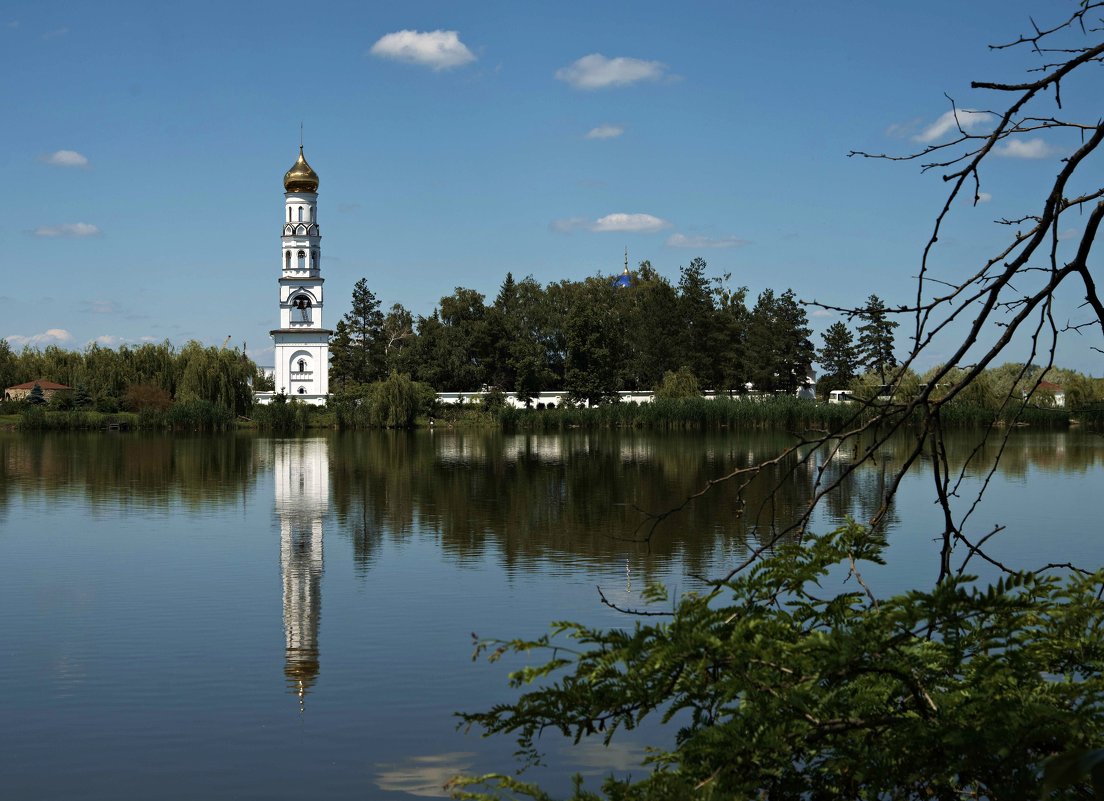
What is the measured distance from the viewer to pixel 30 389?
66.4 meters

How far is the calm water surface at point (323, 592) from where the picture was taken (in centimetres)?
776

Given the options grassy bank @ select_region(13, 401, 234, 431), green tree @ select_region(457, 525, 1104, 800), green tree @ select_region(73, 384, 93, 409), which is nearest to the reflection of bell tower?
green tree @ select_region(457, 525, 1104, 800)

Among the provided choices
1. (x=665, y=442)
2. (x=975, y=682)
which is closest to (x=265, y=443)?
(x=665, y=442)

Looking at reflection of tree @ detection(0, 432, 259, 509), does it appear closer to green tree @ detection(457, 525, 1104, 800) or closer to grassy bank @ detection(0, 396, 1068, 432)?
grassy bank @ detection(0, 396, 1068, 432)

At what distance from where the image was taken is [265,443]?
154ft

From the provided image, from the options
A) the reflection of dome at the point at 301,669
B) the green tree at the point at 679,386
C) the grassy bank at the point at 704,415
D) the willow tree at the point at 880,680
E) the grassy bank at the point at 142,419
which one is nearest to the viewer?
the willow tree at the point at 880,680

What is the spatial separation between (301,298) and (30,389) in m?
18.1

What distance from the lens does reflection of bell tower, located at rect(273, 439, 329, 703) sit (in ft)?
33.6

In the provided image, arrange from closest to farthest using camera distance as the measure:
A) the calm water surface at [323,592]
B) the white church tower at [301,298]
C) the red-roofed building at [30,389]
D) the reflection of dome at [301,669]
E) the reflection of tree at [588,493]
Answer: the calm water surface at [323,592] → the reflection of dome at [301,669] → the reflection of tree at [588,493] → the red-roofed building at [30,389] → the white church tower at [301,298]

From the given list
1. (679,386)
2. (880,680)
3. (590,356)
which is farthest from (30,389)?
(880,680)

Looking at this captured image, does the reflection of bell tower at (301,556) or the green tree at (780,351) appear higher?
the green tree at (780,351)

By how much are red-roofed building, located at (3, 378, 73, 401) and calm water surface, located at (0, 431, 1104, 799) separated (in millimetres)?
35540

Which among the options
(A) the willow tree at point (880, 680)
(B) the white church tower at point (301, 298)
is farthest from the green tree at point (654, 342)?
(A) the willow tree at point (880, 680)

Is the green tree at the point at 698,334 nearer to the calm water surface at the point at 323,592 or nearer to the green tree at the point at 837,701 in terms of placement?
the calm water surface at the point at 323,592
